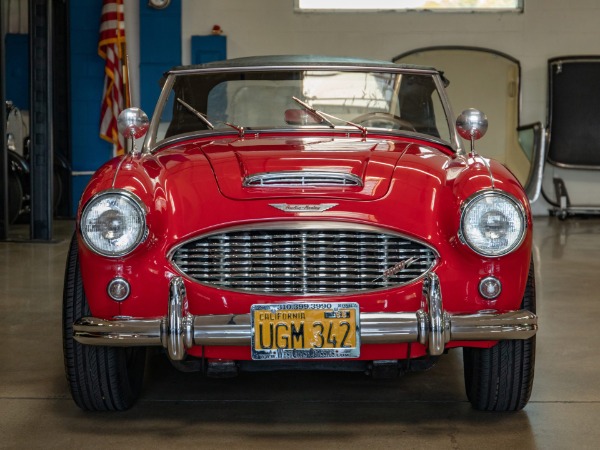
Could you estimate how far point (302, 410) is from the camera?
327cm

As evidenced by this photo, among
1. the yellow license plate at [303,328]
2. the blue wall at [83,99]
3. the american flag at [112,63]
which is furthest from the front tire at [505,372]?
the blue wall at [83,99]

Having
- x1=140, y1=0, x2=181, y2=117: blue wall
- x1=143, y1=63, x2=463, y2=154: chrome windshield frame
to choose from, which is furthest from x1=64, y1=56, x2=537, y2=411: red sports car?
x1=140, y1=0, x2=181, y2=117: blue wall

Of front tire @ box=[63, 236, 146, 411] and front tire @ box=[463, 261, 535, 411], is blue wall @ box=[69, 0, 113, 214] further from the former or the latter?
front tire @ box=[463, 261, 535, 411]

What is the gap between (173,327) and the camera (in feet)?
9.18

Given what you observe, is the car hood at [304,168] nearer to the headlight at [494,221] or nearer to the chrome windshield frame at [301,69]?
the headlight at [494,221]

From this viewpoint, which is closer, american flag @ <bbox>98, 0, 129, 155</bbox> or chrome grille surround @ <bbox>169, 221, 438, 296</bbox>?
chrome grille surround @ <bbox>169, 221, 438, 296</bbox>

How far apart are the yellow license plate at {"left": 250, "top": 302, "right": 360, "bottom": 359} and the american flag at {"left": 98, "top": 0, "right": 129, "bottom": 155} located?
8917 mm

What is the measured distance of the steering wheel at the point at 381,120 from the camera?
4.02 m

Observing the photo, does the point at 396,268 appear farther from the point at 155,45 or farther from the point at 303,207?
the point at 155,45

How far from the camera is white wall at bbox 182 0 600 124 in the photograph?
11.8 meters

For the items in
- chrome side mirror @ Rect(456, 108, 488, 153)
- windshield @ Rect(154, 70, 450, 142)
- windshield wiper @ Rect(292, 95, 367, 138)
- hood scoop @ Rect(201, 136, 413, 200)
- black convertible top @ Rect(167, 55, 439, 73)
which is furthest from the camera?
black convertible top @ Rect(167, 55, 439, 73)

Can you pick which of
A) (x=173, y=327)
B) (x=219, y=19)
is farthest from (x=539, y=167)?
(x=173, y=327)

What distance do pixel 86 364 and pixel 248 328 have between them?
641 mm

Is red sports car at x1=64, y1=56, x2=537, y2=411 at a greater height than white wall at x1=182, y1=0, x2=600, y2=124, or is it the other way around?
white wall at x1=182, y1=0, x2=600, y2=124
